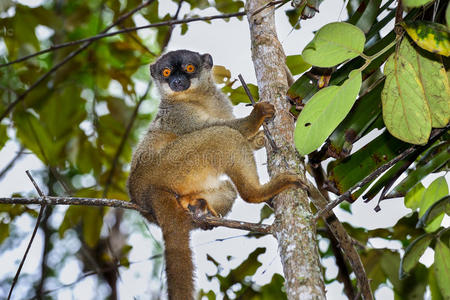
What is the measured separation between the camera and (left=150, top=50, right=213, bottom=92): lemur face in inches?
183

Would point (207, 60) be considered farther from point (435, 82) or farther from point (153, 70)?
point (435, 82)

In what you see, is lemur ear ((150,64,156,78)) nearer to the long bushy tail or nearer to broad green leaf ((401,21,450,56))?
the long bushy tail

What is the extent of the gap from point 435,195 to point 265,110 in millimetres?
1230

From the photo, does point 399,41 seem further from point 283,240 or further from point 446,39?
point 283,240

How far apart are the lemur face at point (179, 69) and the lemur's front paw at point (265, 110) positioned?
4.98 ft

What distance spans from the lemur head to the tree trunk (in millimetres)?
1345

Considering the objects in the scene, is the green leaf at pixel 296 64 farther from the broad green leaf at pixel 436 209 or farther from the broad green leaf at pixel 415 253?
the broad green leaf at pixel 415 253

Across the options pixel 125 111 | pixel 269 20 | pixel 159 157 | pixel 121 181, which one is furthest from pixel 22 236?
pixel 269 20

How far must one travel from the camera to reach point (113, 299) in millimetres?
5180

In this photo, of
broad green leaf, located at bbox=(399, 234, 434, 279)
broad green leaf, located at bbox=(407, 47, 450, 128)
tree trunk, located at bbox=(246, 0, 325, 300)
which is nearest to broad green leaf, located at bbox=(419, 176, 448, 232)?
broad green leaf, located at bbox=(399, 234, 434, 279)

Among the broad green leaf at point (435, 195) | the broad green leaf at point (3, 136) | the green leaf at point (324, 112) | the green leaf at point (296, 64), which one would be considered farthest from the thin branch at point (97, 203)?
the broad green leaf at point (3, 136)

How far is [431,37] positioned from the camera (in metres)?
1.80

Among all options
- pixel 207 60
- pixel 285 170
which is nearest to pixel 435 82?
pixel 285 170

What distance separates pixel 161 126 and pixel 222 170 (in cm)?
94
